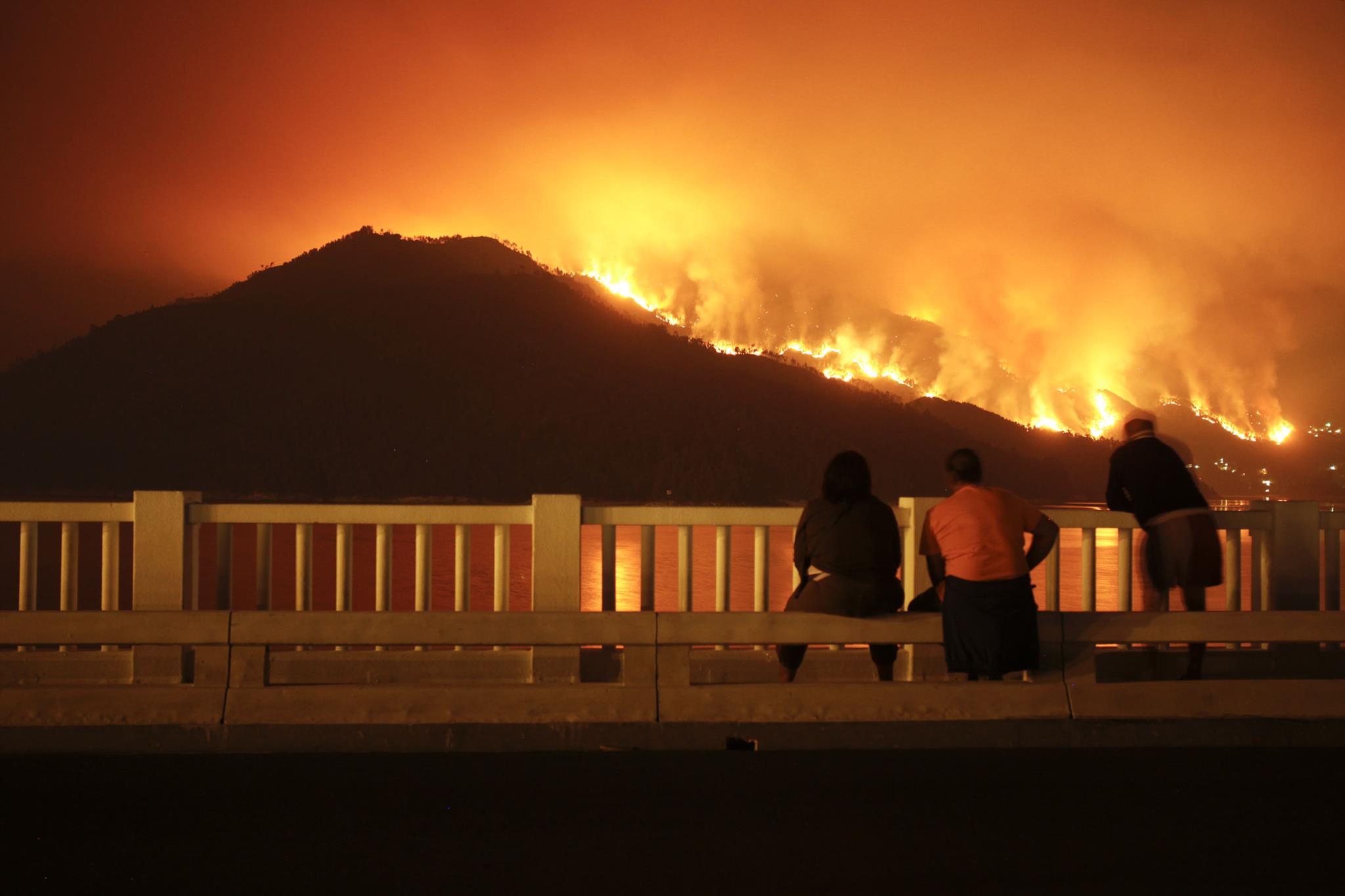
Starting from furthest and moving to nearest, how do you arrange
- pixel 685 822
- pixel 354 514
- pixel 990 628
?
pixel 354 514
pixel 990 628
pixel 685 822

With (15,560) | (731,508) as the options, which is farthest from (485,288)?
(731,508)

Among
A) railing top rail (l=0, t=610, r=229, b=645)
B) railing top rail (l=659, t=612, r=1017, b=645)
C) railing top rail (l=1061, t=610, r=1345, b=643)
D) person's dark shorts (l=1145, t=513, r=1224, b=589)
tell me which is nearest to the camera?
railing top rail (l=0, t=610, r=229, b=645)

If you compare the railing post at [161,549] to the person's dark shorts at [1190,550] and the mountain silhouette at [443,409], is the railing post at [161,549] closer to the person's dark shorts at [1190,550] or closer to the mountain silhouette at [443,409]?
the person's dark shorts at [1190,550]

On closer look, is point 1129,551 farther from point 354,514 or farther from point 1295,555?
point 354,514

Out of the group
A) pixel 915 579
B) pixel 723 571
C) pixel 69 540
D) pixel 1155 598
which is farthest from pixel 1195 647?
pixel 69 540

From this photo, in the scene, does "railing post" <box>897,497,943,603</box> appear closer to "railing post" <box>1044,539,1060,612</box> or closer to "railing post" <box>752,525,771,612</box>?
"railing post" <box>1044,539,1060,612</box>

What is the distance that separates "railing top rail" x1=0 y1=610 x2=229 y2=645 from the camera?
22.5 feet

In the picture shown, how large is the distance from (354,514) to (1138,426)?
5.28 m

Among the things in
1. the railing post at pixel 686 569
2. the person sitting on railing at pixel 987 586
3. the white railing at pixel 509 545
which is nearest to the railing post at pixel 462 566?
the white railing at pixel 509 545

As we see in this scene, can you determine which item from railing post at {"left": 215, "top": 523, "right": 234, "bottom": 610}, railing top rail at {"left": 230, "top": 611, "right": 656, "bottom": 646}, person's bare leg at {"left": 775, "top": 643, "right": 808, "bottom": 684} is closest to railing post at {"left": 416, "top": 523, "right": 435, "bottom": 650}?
railing top rail at {"left": 230, "top": 611, "right": 656, "bottom": 646}

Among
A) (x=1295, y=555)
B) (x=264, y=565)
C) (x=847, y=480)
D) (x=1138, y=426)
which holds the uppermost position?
(x=1138, y=426)

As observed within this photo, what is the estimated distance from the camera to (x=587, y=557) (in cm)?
2898

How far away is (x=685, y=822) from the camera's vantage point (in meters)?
5.51

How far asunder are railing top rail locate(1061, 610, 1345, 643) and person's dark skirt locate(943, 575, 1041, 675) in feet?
1.10
